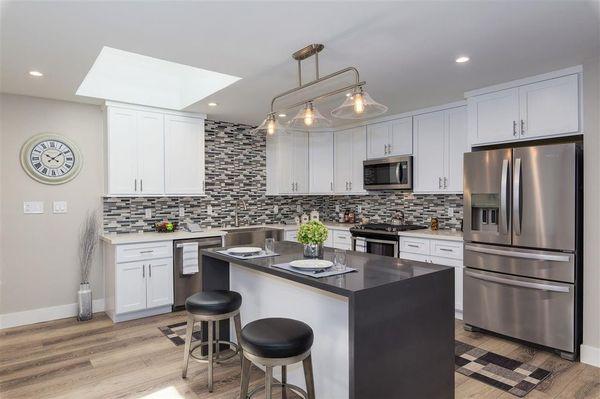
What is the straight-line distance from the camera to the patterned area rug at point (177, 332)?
340 centimetres

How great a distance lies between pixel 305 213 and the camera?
6129 millimetres

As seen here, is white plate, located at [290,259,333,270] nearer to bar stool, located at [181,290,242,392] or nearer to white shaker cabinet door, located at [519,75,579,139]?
bar stool, located at [181,290,242,392]

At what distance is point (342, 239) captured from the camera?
504cm

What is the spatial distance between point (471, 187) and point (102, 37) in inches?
133

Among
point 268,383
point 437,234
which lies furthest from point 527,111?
point 268,383

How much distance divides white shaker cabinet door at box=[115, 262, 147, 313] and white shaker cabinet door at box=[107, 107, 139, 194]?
88 cm

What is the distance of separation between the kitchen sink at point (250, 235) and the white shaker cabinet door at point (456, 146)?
2.38 metres

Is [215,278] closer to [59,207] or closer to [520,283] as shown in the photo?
[59,207]

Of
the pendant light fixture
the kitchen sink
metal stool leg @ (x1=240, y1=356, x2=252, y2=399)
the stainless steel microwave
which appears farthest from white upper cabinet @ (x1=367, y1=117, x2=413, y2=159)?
metal stool leg @ (x1=240, y1=356, x2=252, y2=399)

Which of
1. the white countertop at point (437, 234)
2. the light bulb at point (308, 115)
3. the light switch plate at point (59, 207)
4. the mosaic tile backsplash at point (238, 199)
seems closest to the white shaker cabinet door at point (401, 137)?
the mosaic tile backsplash at point (238, 199)

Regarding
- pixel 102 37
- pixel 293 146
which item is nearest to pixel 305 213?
pixel 293 146

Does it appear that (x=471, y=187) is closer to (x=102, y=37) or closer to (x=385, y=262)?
(x=385, y=262)

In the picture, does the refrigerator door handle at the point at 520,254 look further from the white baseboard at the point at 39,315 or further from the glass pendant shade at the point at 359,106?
the white baseboard at the point at 39,315

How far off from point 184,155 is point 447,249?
3.36 metres
